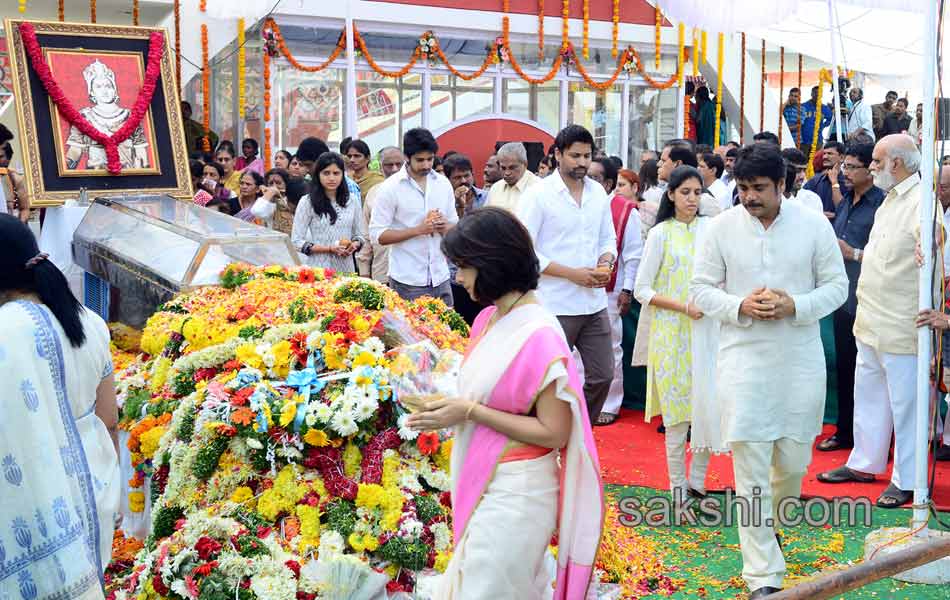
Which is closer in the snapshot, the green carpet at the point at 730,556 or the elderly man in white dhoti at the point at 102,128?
the green carpet at the point at 730,556

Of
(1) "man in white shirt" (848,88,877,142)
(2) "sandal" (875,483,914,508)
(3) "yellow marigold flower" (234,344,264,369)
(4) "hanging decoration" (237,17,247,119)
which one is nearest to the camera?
(3) "yellow marigold flower" (234,344,264,369)

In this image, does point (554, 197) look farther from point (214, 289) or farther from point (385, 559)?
point (385, 559)

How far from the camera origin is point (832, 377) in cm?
745

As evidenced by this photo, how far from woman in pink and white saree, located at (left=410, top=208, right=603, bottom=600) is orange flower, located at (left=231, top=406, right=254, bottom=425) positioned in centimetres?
138

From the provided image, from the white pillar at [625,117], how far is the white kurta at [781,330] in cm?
1439

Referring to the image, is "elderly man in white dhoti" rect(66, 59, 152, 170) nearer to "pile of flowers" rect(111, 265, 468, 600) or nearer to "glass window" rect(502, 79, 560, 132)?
"pile of flowers" rect(111, 265, 468, 600)

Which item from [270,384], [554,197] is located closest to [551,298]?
[554,197]

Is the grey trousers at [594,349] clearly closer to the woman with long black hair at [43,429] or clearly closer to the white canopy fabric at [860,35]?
the woman with long black hair at [43,429]

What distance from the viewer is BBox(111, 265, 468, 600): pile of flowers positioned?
3969 millimetres

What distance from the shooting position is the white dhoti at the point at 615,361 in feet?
26.6

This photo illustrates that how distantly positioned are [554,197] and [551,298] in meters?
0.56

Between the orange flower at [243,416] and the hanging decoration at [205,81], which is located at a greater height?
the hanging decoration at [205,81]

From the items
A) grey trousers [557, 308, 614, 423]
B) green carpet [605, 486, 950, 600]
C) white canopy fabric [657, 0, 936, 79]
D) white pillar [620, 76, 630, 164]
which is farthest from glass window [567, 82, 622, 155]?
green carpet [605, 486, 950, 600]

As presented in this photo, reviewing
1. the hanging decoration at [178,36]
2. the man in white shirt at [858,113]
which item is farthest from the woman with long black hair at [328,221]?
the man in white shirt at [858,113]
